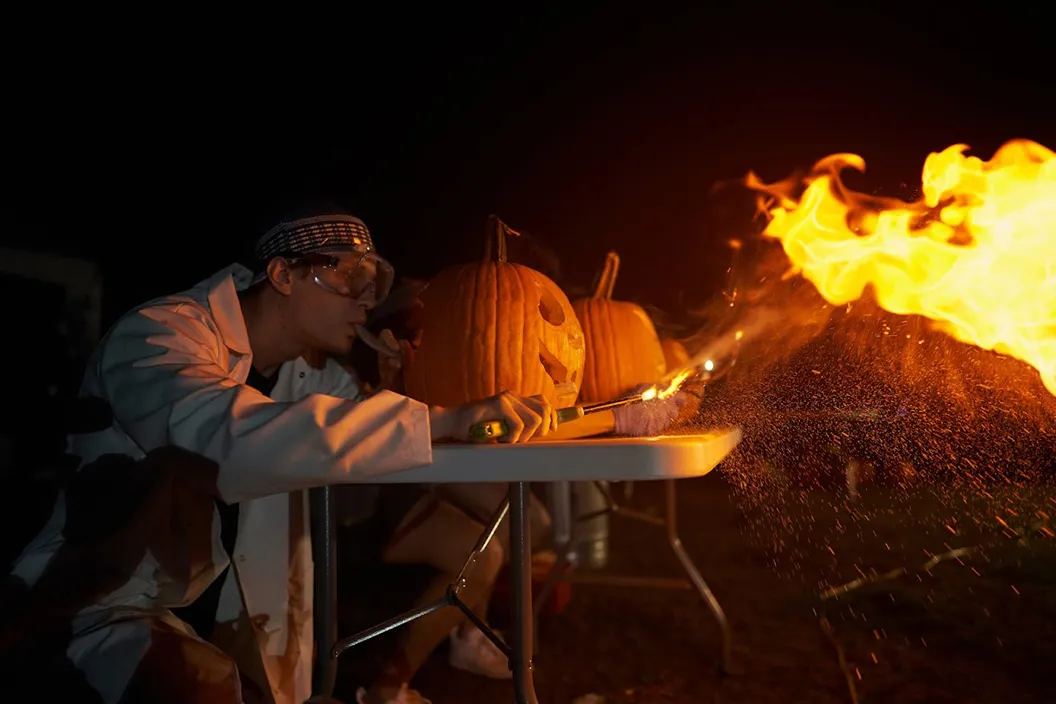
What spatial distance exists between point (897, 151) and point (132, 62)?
442 cm

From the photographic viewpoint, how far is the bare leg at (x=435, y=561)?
2.53m

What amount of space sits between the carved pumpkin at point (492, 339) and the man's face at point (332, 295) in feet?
0.61

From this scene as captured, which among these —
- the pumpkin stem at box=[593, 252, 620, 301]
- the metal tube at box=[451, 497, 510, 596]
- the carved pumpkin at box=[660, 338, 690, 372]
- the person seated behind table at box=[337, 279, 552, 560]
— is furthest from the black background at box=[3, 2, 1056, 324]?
the metal tube at box=[451, 497, 510, 596]

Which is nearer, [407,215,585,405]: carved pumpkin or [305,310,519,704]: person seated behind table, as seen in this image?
[407,215,585,405]: carved pumpkin

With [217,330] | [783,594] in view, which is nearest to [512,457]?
[217,330]

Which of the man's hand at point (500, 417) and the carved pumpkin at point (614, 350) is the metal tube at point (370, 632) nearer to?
the man's hand at point (500, 417)

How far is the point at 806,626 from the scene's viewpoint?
11.1 ft

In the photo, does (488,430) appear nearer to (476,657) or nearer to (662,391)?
(662,391)

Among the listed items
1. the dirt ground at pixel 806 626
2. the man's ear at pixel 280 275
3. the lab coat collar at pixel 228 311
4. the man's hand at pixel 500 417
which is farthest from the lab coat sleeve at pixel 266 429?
the dirt ground at pixel 806 626

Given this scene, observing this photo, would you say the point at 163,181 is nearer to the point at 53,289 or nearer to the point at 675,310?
the point at 53,289

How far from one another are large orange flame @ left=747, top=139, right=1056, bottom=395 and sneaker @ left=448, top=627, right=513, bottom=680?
191 cm

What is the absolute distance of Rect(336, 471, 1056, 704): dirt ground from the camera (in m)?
2.77

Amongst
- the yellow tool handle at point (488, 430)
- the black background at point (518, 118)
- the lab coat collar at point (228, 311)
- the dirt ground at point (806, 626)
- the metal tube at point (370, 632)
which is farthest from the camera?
the black background at point (518, 118)

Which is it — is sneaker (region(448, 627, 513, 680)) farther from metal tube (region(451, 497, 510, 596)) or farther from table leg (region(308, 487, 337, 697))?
table leg (region(308, 487, 337, 697))
